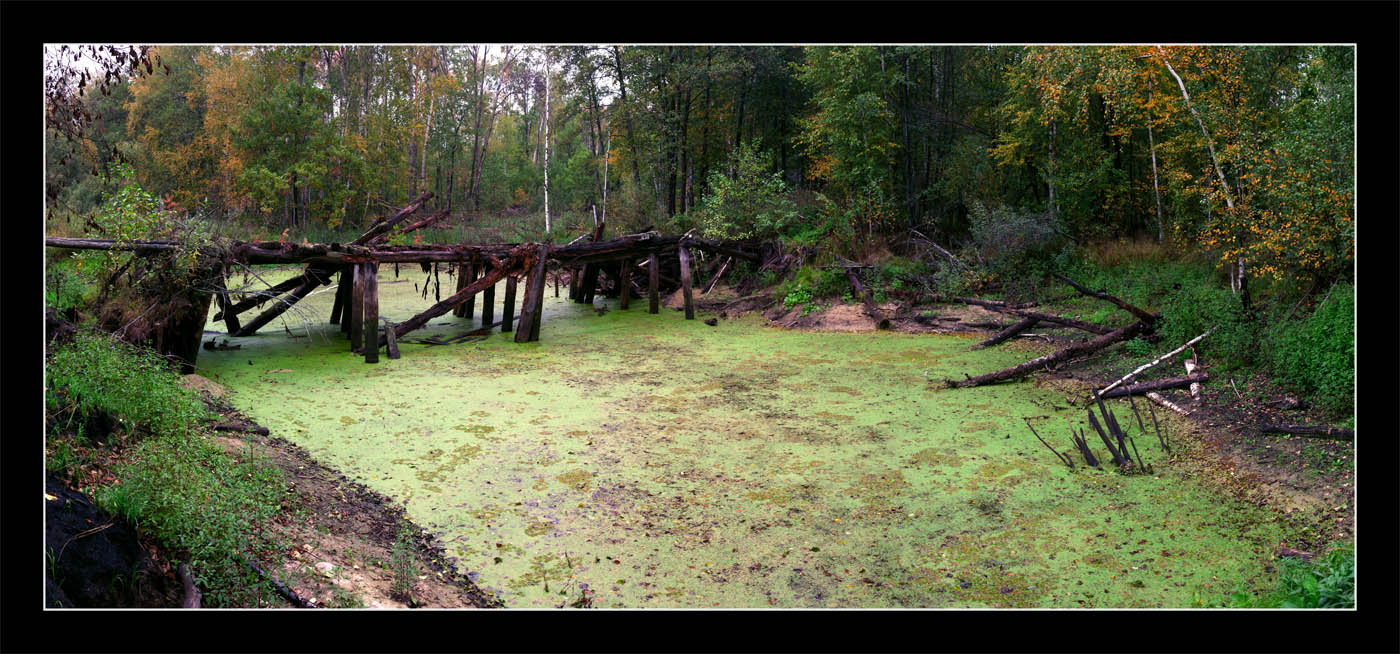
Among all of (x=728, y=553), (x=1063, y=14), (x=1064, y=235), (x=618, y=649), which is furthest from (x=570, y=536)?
(x=1064, y=235)

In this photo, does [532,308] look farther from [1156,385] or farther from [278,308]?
[1156,385]

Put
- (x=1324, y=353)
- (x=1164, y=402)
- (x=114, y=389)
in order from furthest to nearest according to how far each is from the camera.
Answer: (x=1164, y=402) → (x=1324, y=353) → (x=114, y=389)

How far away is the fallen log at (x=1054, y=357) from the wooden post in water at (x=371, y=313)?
23.4 ft

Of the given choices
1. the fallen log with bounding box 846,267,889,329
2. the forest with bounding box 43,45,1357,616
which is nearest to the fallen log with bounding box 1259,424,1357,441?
the forest with bounding box 43,45,1357,616

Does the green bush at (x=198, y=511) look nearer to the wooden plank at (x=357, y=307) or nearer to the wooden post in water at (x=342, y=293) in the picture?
the wooden plank at (x=357, y=307)

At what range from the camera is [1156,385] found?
8.00 metres

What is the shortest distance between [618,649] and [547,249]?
37.3 feet

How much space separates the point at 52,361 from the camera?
5250 mm

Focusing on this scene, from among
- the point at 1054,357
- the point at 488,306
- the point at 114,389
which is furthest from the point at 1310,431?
the point at 488,306

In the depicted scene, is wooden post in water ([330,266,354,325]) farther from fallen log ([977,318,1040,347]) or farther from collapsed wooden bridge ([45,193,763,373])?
fallen log ([977,318,1040,347])

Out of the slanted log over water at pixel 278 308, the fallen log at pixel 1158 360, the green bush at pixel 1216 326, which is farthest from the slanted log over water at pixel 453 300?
the green bush at pixel 1216 326

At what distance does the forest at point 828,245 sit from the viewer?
15.0 feet

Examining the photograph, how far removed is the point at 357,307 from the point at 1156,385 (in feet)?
31.7

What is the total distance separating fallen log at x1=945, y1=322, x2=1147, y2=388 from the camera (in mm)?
9023
